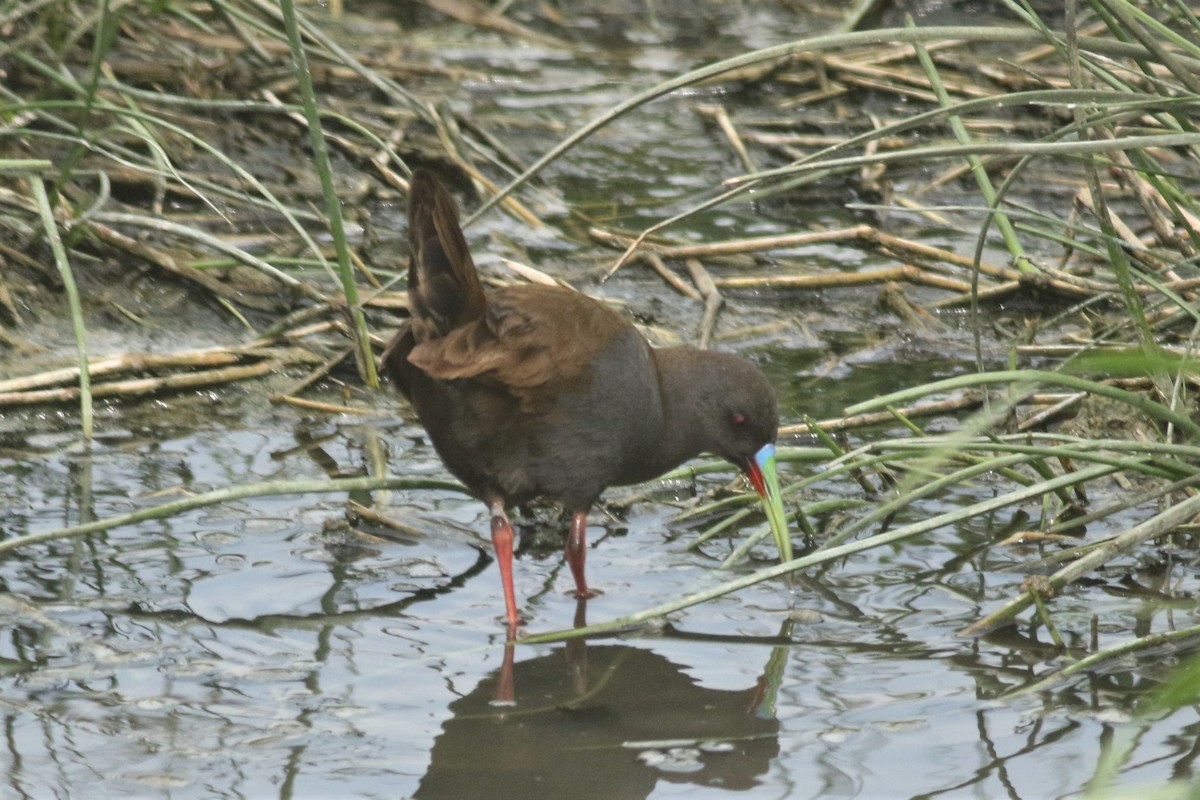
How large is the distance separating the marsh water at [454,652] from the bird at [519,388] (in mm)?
216

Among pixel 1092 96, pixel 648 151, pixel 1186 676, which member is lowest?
pixel 1186 676

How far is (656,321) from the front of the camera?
5.52m

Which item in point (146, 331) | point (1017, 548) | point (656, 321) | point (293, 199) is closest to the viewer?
point (1017, 548)

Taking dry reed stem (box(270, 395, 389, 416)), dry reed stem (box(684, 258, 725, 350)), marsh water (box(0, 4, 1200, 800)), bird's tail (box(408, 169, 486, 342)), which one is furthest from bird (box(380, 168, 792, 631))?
dry reed stem (box(684, 258, 725, 350))

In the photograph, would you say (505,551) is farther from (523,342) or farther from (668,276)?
(668,276)

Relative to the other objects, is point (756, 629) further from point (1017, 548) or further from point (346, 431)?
point (346, 431)

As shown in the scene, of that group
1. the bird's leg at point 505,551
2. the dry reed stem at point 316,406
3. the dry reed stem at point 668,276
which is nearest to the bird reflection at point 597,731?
the bird's leg at point 505,551

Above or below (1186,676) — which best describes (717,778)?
below

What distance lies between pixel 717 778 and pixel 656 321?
9.31 ft

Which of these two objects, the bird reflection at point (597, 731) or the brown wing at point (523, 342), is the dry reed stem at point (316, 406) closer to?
the brown wing at point (523, 342)

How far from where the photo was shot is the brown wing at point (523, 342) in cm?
358

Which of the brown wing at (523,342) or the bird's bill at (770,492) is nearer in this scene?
the brown wing at (523,342)

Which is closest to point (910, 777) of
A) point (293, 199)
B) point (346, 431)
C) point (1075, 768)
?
point (1075, 768)

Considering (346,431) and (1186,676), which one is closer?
(1186,676)
